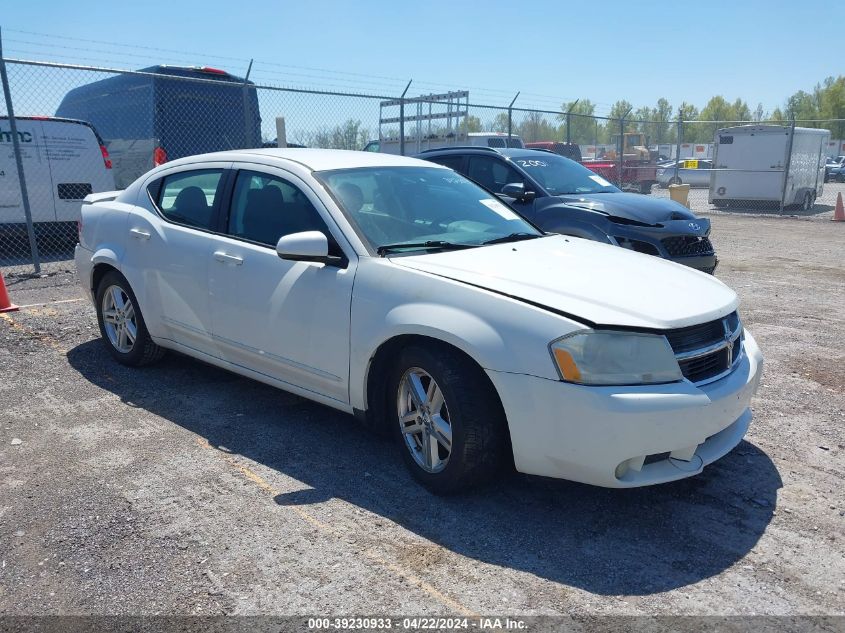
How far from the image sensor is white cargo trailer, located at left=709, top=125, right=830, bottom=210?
2000cm

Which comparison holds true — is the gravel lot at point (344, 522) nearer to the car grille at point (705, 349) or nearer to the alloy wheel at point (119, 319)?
the alloy wheel at point (119, 319)

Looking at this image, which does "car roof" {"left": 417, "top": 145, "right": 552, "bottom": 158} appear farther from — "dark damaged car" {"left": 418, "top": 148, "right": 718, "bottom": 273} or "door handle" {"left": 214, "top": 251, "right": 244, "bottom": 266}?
"door handle" {"left": 214, "top": 251, "right": 244, "bottom": 266}

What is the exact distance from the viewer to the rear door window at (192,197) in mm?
4809

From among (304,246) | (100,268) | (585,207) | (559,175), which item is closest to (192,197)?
(100,268)

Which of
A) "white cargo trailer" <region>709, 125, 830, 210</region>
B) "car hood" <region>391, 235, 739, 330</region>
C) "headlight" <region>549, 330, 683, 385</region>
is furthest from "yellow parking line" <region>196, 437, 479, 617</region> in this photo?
"white cargo trailer" <region>709, 125, 830, 210</region>

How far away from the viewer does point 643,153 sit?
2948 centimetres

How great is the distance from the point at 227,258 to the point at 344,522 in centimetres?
190

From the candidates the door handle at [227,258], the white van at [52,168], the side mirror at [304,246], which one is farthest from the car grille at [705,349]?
the white van at [52,168]

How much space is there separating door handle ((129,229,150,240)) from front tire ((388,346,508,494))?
2.43 m

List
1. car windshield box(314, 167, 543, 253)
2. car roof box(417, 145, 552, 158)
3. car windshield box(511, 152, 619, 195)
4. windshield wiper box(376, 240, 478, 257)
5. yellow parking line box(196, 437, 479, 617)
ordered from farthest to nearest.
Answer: car roof box(417, 145, 552, 158)
car windshield box(511, 152, 619, 195)
car windshield box(314, 167, 543, 253)
windshield wiper box(376, 240, 478, 257)
yellow parking line box(196, 437, 479, 617)

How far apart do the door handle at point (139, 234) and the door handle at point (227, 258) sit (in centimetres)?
90

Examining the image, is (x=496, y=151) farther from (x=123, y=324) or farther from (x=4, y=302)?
(x=4, y=302)

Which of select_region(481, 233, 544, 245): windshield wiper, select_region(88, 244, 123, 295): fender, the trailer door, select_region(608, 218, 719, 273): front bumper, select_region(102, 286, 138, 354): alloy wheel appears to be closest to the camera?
select_region(481, 233, 544, 245): windshield wiper

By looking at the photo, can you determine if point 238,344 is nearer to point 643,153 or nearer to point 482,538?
point 482,538
